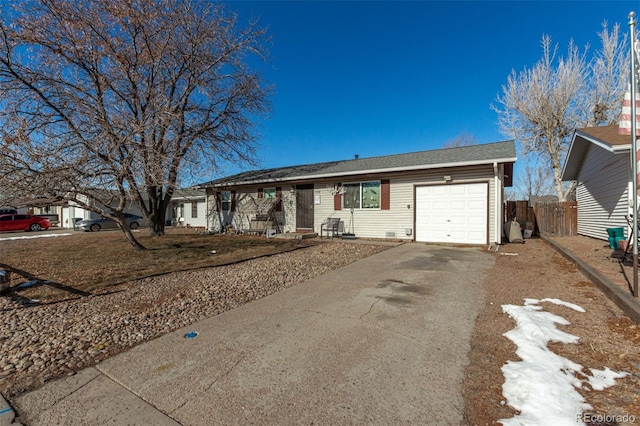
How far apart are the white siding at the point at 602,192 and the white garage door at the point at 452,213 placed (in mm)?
3327

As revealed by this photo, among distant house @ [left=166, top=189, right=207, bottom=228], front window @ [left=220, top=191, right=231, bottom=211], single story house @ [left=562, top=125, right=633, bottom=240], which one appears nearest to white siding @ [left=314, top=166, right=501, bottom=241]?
single story house @ [left=562, top=125, right=633, bottom=240]

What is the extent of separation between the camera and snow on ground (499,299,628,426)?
6.22ft

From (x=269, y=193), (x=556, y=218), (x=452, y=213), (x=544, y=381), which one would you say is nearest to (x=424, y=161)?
(x=452, y=213)

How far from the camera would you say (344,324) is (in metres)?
3.49

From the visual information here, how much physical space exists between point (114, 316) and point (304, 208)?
10.3 m

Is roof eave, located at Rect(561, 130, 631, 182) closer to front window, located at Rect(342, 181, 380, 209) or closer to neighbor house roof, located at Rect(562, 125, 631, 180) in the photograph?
neighbor house roof, located at Rect(562, 125, 631, 180)

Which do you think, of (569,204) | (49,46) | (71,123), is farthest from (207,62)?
(569,204)

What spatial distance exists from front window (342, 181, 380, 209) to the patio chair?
77 cm

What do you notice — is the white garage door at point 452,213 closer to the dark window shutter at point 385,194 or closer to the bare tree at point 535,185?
the dark window shutter at point 385,194

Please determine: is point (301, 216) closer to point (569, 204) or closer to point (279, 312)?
point (279, 312)

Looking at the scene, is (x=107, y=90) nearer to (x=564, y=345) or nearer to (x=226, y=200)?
(x=226, y=200)

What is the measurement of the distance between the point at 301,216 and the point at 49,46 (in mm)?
10273

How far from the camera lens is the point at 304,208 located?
13.9 m

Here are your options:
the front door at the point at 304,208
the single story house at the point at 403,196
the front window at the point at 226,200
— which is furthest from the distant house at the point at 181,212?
the front door at the point at 304,208
